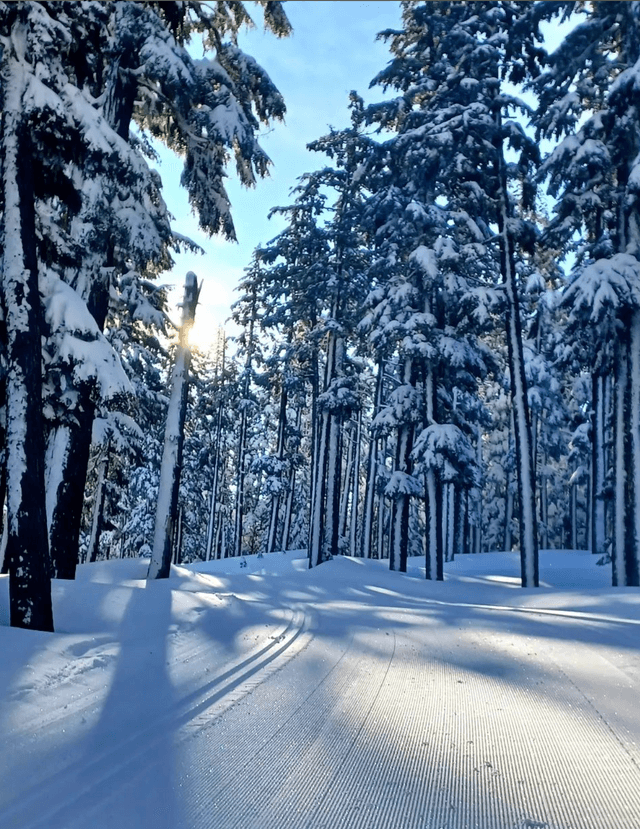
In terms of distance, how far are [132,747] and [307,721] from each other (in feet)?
3.97

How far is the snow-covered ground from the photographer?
3.12m

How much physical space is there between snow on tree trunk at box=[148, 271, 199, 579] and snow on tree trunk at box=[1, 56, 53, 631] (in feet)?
27.1

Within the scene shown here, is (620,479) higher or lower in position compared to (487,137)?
lower

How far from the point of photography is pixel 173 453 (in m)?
15.9

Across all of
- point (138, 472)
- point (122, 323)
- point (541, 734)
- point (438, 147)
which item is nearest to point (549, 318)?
point (438, 147)

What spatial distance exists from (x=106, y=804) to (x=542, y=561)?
89.5 ft

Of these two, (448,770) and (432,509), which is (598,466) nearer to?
(432,509)

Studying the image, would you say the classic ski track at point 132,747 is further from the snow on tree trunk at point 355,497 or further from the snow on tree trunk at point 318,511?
the snow on tree trunk at point 355,497

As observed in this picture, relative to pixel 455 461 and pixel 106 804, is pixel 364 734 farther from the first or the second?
pixel 455 461

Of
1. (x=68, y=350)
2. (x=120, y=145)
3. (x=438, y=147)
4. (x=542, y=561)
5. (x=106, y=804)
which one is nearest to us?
(x=106, y=804)

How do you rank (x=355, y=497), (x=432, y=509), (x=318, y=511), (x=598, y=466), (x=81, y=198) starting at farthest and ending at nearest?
(x=355, y=497)
(x=598, y=466)
(x=318, y=511)
(x=432, y=509)
(x=81, y=198)

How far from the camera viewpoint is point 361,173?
73.0 feet

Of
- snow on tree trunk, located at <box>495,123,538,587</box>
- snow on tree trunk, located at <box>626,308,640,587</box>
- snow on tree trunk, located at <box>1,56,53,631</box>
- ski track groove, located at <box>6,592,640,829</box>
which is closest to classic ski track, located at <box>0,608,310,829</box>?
ski track groove, located at <box>6,592,640,829</box>

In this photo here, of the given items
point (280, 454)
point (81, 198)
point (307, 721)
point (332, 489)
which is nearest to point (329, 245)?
point (332, 489)
